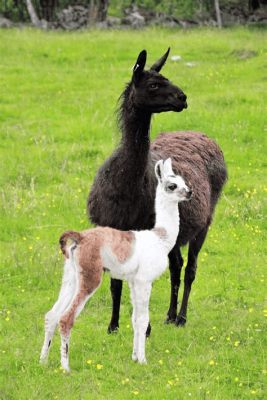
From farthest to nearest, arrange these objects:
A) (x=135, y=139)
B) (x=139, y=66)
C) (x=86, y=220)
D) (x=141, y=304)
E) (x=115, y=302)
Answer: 1. (x=86, y=220)
2. (x=115, y=302)
3. (x=135, y=139)
4. (x=139, y=66)
5. (x=141, y=304)

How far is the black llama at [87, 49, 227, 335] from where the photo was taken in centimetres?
854

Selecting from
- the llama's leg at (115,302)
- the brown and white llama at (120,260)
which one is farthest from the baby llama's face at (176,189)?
the llama's leg at (115,302)

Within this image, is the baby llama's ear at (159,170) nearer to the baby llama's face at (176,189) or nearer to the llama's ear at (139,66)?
the baby llama's face at (176,189)

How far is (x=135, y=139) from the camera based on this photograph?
28.8 feet

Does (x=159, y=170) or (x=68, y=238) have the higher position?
(x=159, y=170)

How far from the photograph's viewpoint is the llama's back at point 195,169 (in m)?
9.45

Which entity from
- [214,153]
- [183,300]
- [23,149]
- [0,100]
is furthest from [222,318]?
[0,100]

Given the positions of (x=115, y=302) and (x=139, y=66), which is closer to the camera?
(x=139, y=66)

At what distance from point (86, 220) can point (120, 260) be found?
18.2ft

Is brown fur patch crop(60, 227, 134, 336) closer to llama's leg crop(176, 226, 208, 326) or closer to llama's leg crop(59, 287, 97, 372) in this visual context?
llama's leg crop(59, 287, 97, 372)

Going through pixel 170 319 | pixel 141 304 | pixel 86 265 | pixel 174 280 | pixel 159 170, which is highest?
pixel 159 170

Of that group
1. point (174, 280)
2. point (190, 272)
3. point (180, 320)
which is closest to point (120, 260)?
point (180, 320)

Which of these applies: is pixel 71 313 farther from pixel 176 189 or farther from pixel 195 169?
pixel 195 169

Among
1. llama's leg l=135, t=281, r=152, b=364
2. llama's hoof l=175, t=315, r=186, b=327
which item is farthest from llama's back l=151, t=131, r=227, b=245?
llama's leg l=135, t=281, r=152, b=364
